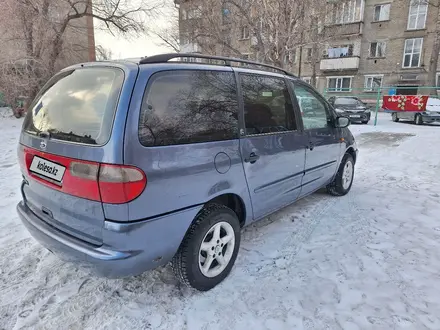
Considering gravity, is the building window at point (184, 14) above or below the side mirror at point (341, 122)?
above

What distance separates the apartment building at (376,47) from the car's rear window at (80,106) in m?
19.8

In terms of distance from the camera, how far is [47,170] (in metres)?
2.14

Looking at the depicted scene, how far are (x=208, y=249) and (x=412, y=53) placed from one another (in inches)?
1099

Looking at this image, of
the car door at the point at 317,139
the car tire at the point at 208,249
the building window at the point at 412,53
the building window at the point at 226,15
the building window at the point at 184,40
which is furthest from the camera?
the building window at the point at 412,53

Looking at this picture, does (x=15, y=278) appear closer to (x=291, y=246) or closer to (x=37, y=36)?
(x=291, y=246)

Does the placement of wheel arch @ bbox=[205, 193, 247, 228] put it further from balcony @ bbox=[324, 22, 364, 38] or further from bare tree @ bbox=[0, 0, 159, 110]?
balcony @ bbox=[324, 22, 364, 38]

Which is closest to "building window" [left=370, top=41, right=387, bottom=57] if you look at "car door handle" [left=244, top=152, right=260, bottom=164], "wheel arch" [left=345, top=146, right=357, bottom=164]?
"wheel arch" [left=345, top=146, right=357, bottom=164]

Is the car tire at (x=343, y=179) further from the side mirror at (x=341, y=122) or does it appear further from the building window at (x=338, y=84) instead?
the building window at (x=338, y=84)

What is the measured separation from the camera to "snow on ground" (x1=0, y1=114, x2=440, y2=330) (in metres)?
2.12

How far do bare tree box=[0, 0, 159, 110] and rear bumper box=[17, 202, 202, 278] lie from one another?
48.9 feet

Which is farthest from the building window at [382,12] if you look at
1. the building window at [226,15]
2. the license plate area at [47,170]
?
the license plate area at [47,170]

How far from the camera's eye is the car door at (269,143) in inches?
104

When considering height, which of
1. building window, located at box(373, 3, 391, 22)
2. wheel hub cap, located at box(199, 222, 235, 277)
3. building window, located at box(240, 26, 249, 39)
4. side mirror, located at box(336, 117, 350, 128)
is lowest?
wheel hub cap, located at box(199, 222, 235, 277)

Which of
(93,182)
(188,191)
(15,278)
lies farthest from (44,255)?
(188,191)
